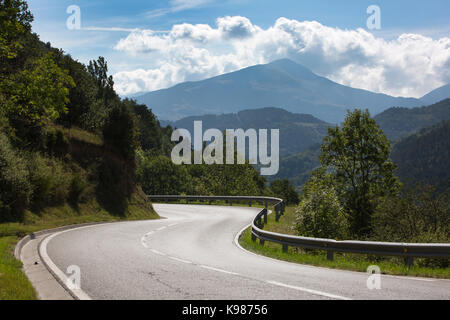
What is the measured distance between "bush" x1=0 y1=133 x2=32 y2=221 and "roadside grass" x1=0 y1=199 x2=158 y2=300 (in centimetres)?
65

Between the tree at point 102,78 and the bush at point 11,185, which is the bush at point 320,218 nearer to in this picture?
the bush at point 11,185

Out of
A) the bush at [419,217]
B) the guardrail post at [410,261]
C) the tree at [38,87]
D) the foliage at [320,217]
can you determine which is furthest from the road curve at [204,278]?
the foliage at [320,217]

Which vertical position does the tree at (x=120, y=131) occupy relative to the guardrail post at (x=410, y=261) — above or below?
above

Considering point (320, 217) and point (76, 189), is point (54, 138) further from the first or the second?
point (320, 217)

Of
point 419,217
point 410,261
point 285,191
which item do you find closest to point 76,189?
point 419,217

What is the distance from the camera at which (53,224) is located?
18.0 m

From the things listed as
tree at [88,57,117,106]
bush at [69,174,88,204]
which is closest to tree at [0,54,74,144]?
bush at [69,174,88,204]

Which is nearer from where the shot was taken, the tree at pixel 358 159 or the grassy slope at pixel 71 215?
the grassy slope at pixel 71 215

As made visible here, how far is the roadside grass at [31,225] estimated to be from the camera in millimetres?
6353

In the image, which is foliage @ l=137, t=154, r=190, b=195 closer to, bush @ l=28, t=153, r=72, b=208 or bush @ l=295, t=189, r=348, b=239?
bush @ l=28, t=153, r=72, b=208

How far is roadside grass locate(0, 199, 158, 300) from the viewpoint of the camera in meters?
6.35

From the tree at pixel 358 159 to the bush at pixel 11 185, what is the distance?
28.6 meters
